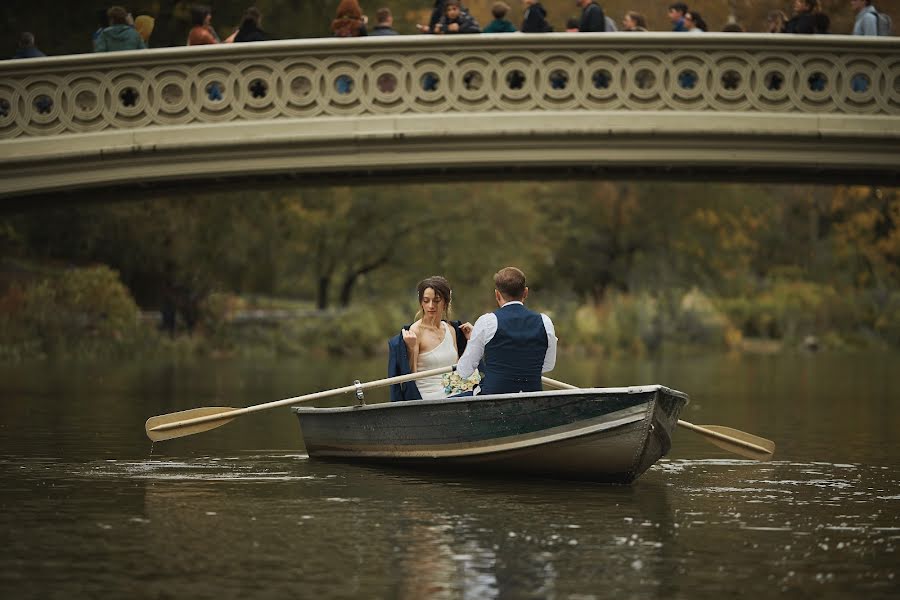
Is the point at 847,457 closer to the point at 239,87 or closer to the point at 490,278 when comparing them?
the point at 239,87

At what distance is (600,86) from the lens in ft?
70.4

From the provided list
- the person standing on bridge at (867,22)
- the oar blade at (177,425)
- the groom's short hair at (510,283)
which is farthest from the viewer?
the person standing on bridge at (867,22)

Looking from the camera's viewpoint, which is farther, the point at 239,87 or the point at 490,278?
the point at 490,278

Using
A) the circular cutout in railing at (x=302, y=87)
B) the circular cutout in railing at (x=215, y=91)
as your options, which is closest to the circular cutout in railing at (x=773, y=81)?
the circular cutout in railing at (x=302, y=87)

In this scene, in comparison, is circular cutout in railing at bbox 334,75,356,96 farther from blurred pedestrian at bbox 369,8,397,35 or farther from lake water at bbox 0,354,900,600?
lake water at bbox 0,354,900,600

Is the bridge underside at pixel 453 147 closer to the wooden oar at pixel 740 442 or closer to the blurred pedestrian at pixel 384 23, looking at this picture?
the blurred pedestrian at pixel 384 23

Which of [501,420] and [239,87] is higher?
[239,87]

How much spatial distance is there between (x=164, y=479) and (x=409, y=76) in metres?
8.43

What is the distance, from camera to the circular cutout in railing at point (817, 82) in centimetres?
2069

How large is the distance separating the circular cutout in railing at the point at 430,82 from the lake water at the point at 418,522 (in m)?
4.03

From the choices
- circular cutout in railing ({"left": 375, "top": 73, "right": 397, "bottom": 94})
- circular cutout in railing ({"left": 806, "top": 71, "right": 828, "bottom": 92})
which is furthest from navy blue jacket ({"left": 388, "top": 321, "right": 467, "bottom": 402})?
circular cutout in railing ({"left": 806, "top": 71, "right": 828, "bottom": 92})

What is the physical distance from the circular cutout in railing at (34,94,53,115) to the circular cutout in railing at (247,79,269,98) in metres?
2.14

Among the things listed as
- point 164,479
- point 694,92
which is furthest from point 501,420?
point 694,92

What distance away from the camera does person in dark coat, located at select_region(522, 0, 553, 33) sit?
2109cm
